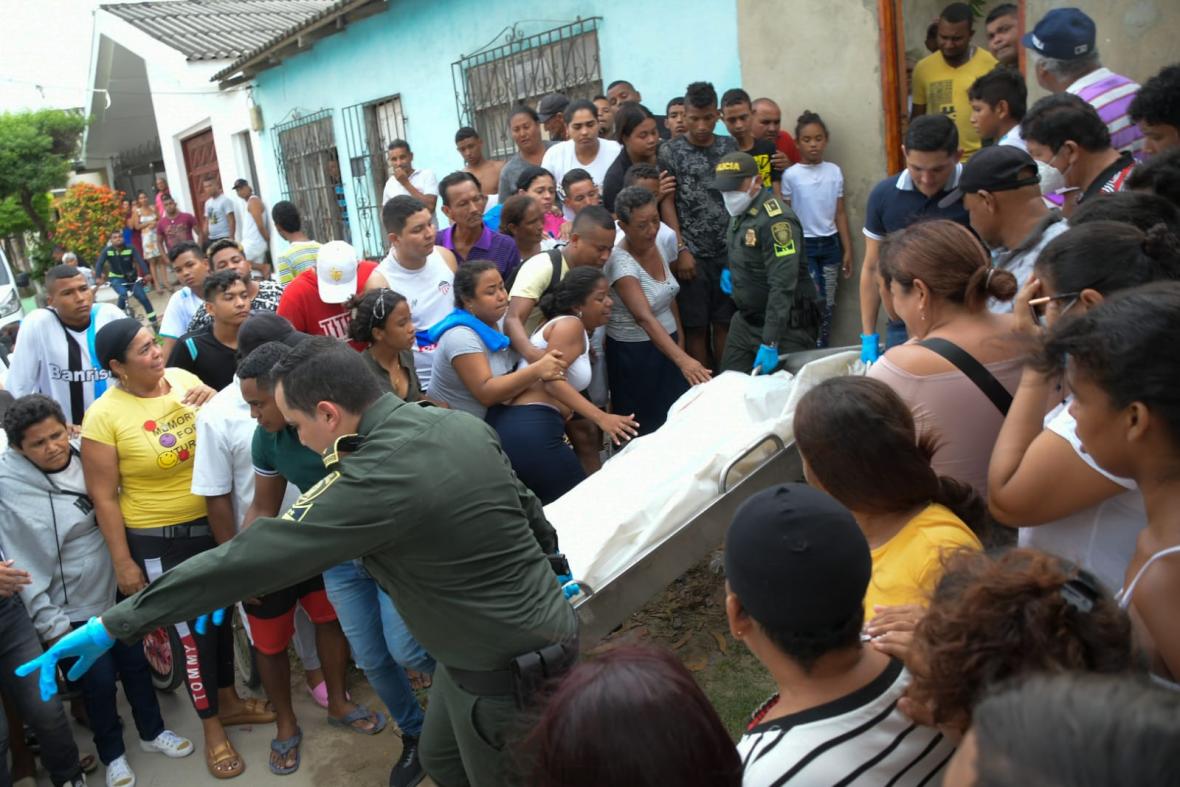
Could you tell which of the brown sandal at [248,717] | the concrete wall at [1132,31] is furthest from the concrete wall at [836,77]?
the brown sandal at [248,717]

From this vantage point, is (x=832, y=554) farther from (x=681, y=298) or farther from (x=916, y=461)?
(x=681, y=298)

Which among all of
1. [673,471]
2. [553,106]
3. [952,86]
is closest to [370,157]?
[553,106]

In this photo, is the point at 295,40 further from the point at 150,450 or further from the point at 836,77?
the point at 150,450

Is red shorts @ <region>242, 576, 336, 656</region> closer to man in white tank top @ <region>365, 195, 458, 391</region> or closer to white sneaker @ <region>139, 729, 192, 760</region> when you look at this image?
white sneaker @ <region>139, 729, 192, 760</region>

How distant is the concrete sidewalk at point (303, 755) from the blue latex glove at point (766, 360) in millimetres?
2355

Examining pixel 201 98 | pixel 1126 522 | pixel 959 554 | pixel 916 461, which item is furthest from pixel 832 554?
pixel 201 98

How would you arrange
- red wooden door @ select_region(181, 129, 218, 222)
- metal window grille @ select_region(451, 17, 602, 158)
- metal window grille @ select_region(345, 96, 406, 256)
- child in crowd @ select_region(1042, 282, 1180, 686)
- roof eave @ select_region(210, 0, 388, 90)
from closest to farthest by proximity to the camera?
child in crowd @ select_region(1042, 282, 1180, 686) → metal window grille @ select_region(451, 17, 602, 158) → roof eave @ select_region(210, 0, 388, 90) → metal window grille @ select_region(345, 96, 406, 256) → red wooden door @ select_region(181, 129, 218, 222)

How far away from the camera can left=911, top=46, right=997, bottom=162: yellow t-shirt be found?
18.5 feet

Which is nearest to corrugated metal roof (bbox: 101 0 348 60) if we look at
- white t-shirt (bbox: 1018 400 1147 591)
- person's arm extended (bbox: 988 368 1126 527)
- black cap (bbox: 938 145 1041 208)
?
black cap (bbox: 938 145 1041 208)

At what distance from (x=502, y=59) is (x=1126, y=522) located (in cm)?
839

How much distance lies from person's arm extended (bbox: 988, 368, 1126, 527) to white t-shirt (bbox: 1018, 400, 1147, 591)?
0.07ft

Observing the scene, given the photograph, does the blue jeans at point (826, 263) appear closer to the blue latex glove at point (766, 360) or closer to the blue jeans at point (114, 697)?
the blue latex glove at point (766, 360)

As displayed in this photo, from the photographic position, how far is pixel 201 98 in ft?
51.5

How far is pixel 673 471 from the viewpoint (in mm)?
3535
